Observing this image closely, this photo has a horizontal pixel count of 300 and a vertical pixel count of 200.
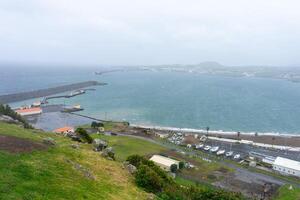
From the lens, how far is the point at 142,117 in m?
97.4

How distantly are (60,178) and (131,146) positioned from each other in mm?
41116

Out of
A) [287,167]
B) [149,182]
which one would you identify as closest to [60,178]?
[149,182]

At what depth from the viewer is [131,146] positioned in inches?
2256

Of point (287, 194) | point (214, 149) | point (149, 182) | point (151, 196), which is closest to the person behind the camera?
point (151, 196)

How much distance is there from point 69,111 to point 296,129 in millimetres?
81730

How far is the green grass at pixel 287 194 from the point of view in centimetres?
3783

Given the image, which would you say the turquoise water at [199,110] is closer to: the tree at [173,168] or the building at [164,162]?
the building at [164,162]

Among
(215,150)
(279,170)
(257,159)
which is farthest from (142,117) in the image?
(279,170)

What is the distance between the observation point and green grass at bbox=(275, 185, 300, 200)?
3783 cm

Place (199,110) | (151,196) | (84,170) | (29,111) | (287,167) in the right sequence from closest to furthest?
(151,196)
(84,170)
(287,167)
(29,111)
(199,110)

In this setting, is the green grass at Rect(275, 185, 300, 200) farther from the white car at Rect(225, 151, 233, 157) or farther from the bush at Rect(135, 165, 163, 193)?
the bush at Rect(135, 165, 163, 193)

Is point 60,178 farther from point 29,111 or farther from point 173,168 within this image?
point 29,111

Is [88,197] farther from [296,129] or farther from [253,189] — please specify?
[296,129]

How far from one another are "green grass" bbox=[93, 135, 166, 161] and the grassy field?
1178 inches
